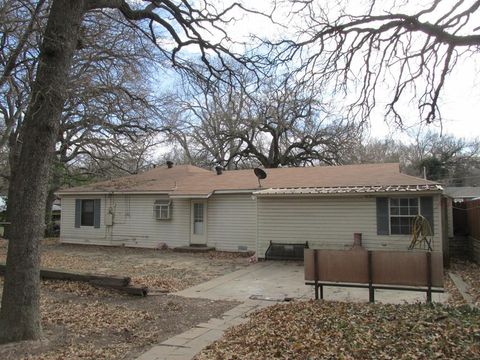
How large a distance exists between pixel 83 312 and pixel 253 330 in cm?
370

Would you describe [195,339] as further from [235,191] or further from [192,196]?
[192,196]

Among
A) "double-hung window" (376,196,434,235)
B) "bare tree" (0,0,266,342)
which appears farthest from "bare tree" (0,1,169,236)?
"double-hung window" (376,196,434,235)

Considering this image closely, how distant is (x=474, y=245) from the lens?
16875mm

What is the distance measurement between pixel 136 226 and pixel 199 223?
3.59 meters

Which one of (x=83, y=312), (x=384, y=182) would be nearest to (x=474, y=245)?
(x=384, y=182)

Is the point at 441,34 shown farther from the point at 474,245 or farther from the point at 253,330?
the point at 474,245

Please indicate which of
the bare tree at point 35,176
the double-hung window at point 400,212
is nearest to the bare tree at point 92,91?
the bare tree at point 35,176

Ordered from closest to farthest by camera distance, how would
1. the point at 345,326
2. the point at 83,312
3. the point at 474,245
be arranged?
the point at 345,326 → the point at 83,312 → the point at 474,245

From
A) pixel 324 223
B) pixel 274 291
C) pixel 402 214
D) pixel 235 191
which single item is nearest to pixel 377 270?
pixel 274 291

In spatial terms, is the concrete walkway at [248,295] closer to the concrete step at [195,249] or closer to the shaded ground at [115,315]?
the shaded ground at [115,315]

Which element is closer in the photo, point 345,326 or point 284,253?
point 345,326

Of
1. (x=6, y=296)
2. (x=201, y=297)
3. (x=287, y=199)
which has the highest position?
(x=287, y=199)

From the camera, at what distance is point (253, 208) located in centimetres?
1950

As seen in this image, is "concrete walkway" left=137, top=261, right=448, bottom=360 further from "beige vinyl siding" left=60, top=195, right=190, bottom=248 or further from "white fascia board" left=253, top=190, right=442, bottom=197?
"beige vinyl siding" left=60, top=195, right=190, bottom=248
